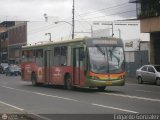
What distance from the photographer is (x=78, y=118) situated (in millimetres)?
14688

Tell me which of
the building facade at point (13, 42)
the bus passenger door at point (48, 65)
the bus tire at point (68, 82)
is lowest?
the bus tire at point (68, 82)

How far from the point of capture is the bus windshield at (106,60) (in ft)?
85.3

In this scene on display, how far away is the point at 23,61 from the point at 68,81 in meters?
9.14

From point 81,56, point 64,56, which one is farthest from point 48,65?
point 81,56

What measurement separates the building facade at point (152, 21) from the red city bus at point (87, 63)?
14.5 m

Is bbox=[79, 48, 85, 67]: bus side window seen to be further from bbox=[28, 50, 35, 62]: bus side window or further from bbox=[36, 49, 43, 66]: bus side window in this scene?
bbox=[28, 50, 35, 62]: bus side window

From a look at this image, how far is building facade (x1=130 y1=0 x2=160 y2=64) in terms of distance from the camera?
43.1 meters

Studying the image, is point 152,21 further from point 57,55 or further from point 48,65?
point 57,55

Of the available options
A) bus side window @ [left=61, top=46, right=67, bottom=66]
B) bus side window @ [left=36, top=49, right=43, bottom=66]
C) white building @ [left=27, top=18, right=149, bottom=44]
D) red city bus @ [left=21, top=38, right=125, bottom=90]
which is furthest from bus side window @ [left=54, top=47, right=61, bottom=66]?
white building @ [left=27, top=18, right=149, bottom=44]

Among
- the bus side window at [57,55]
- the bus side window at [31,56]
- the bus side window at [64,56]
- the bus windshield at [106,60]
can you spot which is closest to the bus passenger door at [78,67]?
the bus windshield at [106,60]

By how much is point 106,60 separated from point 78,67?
1897 millimetres

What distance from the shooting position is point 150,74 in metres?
36.4

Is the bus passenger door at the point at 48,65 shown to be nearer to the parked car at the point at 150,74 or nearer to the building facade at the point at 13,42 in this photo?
the parked car at the point at 150,74

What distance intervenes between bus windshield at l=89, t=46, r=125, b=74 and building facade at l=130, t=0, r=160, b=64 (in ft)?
55.8
